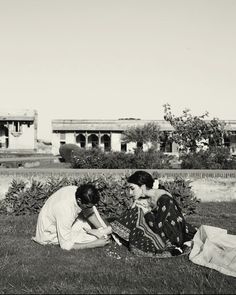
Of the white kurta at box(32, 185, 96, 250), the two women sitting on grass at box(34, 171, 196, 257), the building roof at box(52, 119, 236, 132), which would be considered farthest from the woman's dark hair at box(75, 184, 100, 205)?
the building roof at box(52, 119, 236, 132)

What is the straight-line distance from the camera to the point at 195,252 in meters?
4.95

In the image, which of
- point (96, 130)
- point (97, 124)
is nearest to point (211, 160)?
point (96, 130)

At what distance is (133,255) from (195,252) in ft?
2.25

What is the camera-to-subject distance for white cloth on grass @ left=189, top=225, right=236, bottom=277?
4459 millimetres

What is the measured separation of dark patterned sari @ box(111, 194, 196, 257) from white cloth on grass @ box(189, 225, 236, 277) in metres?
0.20

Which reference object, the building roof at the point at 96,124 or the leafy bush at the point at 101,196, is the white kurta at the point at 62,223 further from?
the building roof at the point at 96,124

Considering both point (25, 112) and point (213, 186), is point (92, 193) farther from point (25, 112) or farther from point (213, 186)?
point (25, 112)

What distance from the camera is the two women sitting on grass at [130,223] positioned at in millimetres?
5129

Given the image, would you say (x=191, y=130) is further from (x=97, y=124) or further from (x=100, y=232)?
(x=100, y=232)

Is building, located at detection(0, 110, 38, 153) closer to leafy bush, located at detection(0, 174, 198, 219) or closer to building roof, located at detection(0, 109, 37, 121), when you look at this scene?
building roof, located at detection(0, 109, 37, 121)

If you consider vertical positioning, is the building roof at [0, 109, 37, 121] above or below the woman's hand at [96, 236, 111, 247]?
above

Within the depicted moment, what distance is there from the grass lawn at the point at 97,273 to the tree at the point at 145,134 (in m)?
32.1

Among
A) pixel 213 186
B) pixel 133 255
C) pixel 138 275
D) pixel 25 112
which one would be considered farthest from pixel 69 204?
pixel 25 112

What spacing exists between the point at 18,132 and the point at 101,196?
116 feet
